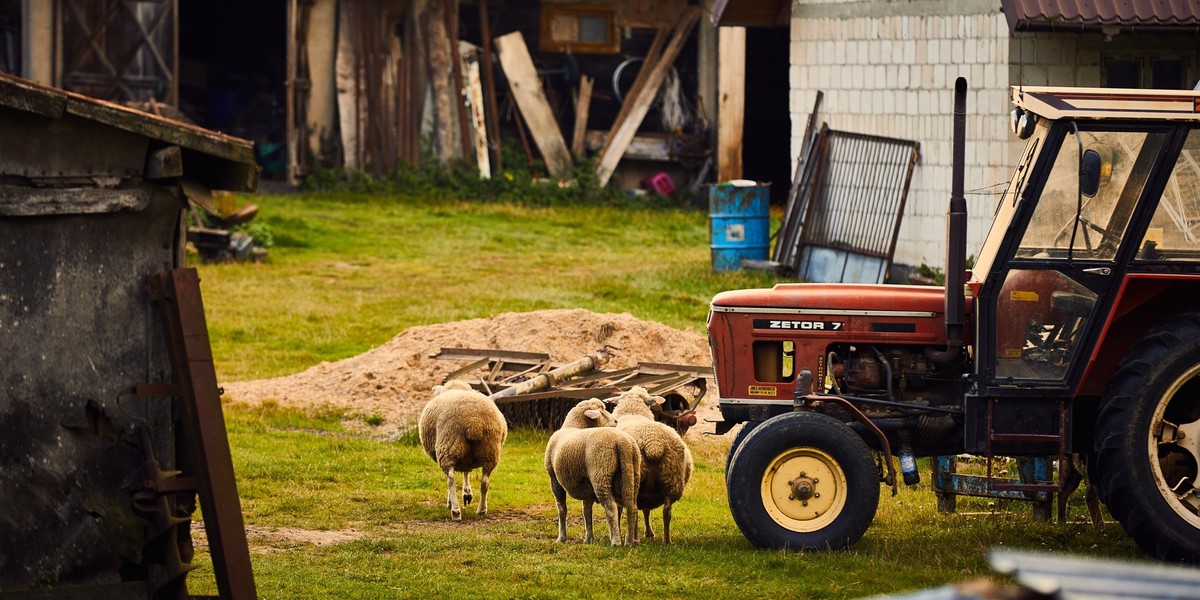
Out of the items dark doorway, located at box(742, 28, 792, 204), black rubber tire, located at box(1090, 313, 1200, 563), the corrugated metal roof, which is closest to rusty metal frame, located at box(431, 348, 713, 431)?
black rubber tire, located at box(1090, 313, 1200, 563)

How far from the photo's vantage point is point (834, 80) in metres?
19.8

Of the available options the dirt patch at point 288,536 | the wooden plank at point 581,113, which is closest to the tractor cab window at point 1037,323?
the dirt patch at point 288,536

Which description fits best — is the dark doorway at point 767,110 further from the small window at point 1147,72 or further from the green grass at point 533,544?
the green grass at point 533,544

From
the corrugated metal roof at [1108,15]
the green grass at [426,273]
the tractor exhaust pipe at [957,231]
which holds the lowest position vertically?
the green grass at [426,273]

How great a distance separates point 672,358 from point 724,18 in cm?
818

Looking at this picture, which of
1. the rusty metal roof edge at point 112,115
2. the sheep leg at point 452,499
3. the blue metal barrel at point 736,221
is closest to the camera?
the rusty metal roof edge at point 112,115

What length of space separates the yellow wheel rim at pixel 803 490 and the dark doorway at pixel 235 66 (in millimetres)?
21100

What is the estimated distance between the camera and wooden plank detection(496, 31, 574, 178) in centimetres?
2759

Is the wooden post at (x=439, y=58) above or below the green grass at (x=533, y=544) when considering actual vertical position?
above

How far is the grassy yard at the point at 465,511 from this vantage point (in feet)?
26.6

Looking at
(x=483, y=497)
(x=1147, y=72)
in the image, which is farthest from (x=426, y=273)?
(x=483, y=497)

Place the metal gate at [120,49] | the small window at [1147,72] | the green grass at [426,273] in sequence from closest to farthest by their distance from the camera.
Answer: the small window at [1147,72] < the green grass at [426,273] < the metal gate at [120,49]

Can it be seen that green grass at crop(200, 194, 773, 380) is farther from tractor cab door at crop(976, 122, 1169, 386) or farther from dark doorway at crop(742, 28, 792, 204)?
tractor cab door at crop(976, 122, 1169, 386)

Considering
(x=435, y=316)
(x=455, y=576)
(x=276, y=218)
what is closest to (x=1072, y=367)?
(x=455, y=576)
